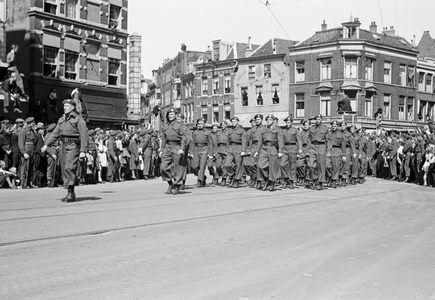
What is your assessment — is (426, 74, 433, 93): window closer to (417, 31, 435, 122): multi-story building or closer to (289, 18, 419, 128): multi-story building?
(417, 31, 435, 122): multi-story building

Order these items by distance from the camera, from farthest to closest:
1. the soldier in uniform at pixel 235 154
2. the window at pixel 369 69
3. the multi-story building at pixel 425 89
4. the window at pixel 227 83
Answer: the window at pixel 227 83
the multi-story building at pixel 425 89
the window at pixel 369 69
the soldier in uniform at pixel 235 154

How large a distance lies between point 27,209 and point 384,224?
705 centimetres

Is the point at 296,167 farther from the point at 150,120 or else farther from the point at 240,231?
the point at 150,120

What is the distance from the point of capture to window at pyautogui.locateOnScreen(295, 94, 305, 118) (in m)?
64.6

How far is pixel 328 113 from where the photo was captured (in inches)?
2443

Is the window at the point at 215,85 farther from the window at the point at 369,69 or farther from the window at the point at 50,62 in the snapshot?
the window at the point at 50,62

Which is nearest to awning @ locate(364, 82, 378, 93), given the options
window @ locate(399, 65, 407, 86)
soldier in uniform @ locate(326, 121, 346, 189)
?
window @ locate(399, 65, 407, 86)

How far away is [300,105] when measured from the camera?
65000 millimetres

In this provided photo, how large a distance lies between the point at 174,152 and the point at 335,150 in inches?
294

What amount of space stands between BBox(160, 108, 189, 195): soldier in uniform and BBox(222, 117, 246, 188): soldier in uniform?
4.58m

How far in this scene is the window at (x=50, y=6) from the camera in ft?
117

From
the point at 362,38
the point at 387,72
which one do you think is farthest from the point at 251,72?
the point at 387,72

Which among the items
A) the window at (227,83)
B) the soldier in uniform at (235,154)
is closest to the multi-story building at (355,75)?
the window at (227,83)

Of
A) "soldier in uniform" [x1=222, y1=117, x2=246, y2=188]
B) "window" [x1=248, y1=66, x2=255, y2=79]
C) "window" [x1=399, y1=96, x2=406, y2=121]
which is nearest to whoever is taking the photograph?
"soldier in uniform" [x1=222, y1=117, x2=246, y2=188]
